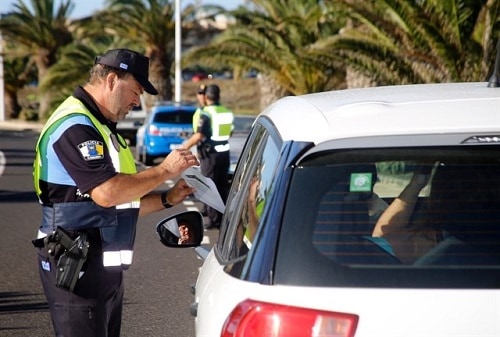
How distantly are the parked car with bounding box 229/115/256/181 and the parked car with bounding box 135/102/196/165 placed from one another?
12.2ft

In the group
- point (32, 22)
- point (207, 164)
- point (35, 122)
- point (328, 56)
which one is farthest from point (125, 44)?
point (207, 164)

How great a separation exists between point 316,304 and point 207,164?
34.9 feet

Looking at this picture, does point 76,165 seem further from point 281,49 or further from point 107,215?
point 281,49

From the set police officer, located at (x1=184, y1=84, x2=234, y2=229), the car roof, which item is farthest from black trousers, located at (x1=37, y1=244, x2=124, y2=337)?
police officer, located at (x1=184, y1=84, x2=234, y2=229)

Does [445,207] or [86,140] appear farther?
[86,140]

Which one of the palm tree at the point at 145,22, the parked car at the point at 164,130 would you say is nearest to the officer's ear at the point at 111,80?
the parked car at the point at 164,130

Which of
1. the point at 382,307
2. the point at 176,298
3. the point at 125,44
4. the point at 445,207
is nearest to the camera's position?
the point at 382,307

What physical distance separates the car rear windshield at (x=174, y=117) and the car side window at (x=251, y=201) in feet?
69.2

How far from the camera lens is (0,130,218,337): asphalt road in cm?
783

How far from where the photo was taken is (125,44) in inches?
1753

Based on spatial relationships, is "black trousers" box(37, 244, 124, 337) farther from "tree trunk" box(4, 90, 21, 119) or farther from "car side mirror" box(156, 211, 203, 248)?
"tree trunk" box(4, 90, 21, 119)

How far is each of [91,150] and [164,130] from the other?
815 inches

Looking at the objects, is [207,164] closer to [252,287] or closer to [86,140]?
[86,140]

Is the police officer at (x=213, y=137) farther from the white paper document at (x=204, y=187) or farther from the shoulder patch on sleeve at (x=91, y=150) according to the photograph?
the shoulder patch on sleeve at (x=91, y=150)
